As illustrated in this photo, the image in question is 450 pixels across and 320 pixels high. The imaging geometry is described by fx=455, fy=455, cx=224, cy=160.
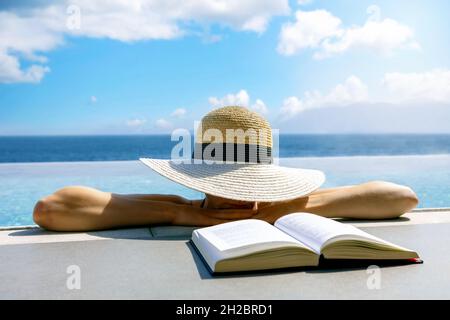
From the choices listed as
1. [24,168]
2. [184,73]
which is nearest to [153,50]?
[184,73]

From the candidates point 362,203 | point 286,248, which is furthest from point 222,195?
point 362,203

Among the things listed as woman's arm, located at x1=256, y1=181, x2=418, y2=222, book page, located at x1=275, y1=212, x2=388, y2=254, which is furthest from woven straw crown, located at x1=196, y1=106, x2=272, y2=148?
book page, located at x1=275, y1=212, x2=388, y2=254

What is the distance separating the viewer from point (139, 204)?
2.57 meters

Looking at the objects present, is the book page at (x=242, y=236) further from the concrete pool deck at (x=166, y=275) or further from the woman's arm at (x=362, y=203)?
the woman's arm at (x=362, y=203)

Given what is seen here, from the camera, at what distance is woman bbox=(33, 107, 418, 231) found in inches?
95.2

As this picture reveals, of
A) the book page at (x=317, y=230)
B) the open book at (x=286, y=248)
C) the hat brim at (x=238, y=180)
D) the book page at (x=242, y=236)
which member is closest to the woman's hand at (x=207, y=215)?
the hat brim at (x=238, y=180)

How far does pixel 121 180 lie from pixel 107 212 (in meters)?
3.85

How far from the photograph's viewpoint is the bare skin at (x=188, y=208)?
2430 mm

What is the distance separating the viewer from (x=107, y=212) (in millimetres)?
2484

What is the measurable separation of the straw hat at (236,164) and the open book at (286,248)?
0.55 metres

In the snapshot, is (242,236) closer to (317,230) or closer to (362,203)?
(317,230)

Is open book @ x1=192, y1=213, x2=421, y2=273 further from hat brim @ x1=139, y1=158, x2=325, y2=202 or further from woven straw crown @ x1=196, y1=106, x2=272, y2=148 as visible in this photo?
woven straw crown @ x1=196, y1=106, x2=272, y2=148
